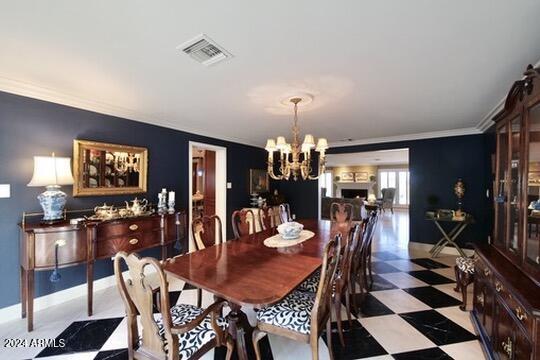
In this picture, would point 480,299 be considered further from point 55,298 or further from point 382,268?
point 55,298

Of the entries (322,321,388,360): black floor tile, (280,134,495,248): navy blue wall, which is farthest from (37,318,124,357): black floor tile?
(280,134,495,248): navy blue wall

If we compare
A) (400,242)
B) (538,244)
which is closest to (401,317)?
(538,244)

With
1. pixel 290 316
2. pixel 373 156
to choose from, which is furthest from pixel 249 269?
pixel 373 156

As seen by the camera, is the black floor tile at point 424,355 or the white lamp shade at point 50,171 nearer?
the black floor tile at point 424,355

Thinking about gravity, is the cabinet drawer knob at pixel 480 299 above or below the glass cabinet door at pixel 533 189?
below

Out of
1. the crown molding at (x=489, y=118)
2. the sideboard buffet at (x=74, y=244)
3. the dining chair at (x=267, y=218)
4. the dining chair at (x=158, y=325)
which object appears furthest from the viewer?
the dining chair at (x=267, y=218)

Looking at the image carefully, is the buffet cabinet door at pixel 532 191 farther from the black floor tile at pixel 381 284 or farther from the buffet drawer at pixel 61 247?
the buffet drawer at pixel 61 247

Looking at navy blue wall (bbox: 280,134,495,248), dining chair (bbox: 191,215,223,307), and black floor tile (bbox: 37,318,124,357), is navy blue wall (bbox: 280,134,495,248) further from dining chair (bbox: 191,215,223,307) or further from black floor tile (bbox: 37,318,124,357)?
black floor tile (bbox: 37,318,124,357)

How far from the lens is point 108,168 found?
10.1 feet

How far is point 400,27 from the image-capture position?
57.8 inches

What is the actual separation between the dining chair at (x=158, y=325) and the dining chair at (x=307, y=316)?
0.26m

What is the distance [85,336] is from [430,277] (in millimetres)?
3974

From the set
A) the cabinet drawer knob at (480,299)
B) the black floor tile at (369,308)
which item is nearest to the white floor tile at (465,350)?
the cabinet drawer knob at (480,299)

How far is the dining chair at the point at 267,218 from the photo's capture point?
11.4 feet
